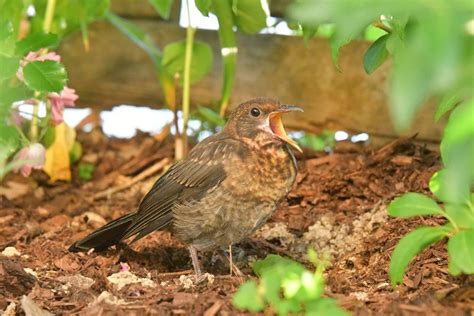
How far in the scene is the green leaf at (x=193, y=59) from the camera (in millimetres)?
4941

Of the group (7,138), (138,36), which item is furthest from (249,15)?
(7,138)

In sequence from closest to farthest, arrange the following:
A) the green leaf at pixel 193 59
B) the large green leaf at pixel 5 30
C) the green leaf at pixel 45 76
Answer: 1. the large green leaf at pixel 5 30
2. the green leaf at pixel 45 76
3. the green leaf at pixel 193 59

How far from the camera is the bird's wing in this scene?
3.94 meters

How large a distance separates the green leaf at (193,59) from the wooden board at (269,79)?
48cm

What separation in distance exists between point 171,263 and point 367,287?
1233 mm

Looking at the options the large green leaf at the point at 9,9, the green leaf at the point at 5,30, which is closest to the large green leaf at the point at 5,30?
the green leaf at the point at 5,30

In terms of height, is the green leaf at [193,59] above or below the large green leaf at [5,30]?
below

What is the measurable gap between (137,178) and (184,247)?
983mm

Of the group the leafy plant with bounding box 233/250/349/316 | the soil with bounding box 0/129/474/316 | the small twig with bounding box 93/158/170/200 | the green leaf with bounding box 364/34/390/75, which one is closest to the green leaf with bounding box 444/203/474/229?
the soil with bounding box 0/129/474/316

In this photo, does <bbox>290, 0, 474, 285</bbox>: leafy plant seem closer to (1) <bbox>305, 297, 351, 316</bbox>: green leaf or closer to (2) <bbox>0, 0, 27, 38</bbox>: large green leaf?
(1) <bbox>305, 297, 351, 316</bbox>: green leaf

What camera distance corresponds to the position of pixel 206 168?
395cm

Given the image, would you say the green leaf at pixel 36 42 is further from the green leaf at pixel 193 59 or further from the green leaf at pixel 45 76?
the green leaf at pixel 193 59

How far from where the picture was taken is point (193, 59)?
4973 mm

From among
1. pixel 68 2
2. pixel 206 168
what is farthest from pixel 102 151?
pixel 206 168
